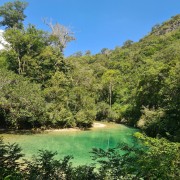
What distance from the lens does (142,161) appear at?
3.76 metres

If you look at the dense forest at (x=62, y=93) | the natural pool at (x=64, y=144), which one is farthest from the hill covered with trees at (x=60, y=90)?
the natural pool at (x=64, y=144)

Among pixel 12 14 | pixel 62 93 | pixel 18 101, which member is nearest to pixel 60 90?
pixel 62 93

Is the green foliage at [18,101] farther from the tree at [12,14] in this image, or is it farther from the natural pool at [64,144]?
the tree at [12,14]

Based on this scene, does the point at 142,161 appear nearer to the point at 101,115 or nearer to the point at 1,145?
the point at 1,145

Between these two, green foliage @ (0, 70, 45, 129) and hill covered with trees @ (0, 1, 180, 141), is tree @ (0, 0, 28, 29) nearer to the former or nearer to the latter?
hill covered with trees @ (0, 1, 180, 141)

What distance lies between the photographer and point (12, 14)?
130ft

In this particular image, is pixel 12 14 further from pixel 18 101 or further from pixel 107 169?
pixel 107 169

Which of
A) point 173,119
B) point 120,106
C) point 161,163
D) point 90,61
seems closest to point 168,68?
point 173,119

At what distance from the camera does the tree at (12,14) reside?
39375mm

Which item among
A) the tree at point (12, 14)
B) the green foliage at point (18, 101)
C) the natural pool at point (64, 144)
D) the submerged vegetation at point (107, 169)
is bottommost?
the natural pool at point (64, 144)

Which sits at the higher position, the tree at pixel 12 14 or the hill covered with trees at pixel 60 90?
the tree at pixel 12 14

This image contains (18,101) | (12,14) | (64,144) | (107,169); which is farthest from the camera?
(12,14)

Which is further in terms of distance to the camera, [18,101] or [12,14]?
[12,14]

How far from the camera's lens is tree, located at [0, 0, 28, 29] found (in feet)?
129
